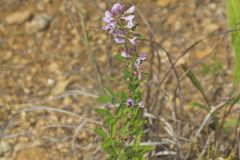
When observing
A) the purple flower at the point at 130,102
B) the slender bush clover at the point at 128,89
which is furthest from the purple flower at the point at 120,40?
the purple flower at the point at 130,102

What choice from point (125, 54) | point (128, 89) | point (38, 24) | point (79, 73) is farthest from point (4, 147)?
point (125, 54)

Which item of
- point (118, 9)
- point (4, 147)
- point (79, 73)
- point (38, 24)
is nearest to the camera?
point (118, 9)

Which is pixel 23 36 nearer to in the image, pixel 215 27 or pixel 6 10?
pixel 6 10

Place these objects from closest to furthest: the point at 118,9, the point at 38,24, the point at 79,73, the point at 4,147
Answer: the point at 118,9 → the point at 4,147 → the point at 79,73 → the point at 38,24

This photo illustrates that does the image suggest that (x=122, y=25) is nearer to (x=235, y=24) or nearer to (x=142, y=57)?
(x=142, y=57)

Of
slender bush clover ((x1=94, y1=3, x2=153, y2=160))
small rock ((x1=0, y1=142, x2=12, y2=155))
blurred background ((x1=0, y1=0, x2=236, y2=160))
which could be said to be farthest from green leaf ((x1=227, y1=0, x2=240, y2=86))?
small rock ((x1=0, y1=142, x2=12, y2=155))

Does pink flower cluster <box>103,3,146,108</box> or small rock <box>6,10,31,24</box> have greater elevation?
small rock <box>6,10,31,24</box>

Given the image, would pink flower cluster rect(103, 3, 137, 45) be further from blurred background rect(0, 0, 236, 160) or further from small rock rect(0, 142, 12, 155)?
small rock rect(0, 142, 12, 155)
